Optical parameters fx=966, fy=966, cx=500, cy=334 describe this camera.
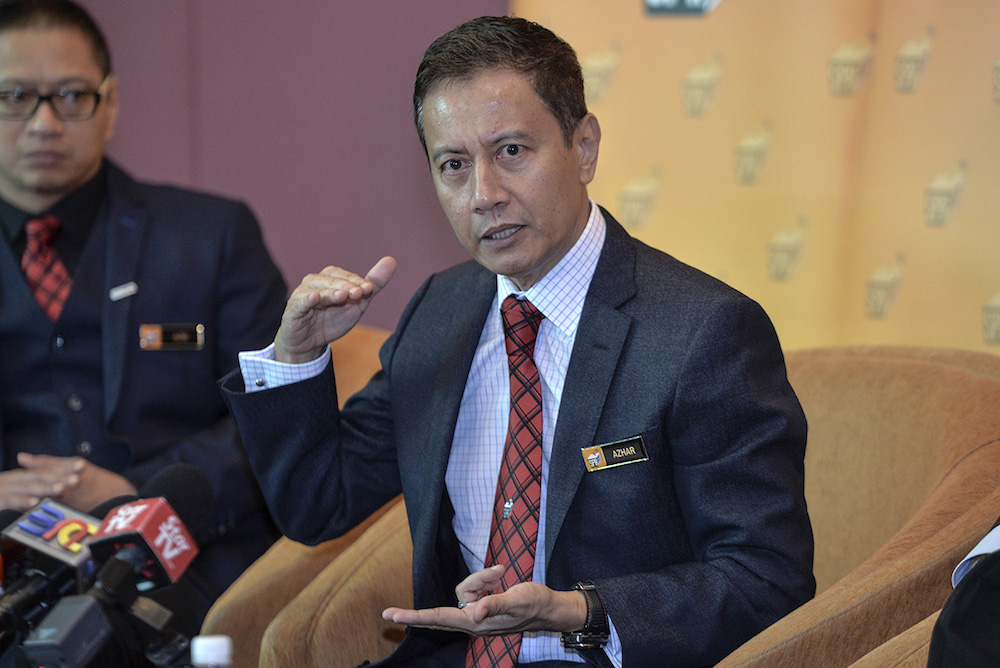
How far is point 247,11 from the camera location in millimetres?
3346

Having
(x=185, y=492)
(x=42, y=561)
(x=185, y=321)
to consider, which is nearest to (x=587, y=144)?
(x=185, y=492)

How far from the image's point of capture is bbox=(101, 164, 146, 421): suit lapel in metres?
2.31

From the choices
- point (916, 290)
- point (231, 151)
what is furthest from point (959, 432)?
point (231, 151)

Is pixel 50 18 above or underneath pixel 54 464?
above

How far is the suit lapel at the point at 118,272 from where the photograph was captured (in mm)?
2307

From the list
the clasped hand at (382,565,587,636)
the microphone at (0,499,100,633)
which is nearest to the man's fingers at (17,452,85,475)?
the microphone at (0,499,100,633)

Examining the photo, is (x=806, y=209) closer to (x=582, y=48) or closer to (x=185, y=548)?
(x=582, y=48)

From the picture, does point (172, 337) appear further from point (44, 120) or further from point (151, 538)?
point (151, 538)

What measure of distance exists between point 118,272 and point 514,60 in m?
1.30

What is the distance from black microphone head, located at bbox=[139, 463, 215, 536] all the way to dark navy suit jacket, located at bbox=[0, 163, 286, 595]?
1.74ft

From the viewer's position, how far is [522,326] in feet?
5.39

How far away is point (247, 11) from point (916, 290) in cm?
235

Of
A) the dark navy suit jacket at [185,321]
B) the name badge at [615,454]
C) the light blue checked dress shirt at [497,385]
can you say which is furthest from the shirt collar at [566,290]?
the dark navy suit jacket at [185,321]

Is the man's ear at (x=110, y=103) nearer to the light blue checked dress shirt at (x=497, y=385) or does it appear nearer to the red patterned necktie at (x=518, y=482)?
the light blue checked dress shirt at (x=497, y=385)
